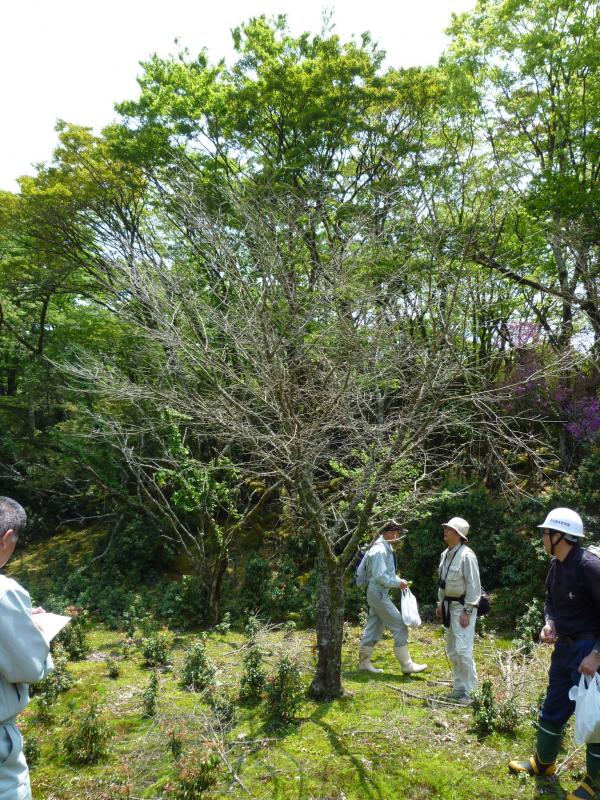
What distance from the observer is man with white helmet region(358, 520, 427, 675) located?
6.44m

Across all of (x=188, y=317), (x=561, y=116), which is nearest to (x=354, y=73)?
(x=561, y=116)

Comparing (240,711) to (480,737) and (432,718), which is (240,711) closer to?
(432,718)

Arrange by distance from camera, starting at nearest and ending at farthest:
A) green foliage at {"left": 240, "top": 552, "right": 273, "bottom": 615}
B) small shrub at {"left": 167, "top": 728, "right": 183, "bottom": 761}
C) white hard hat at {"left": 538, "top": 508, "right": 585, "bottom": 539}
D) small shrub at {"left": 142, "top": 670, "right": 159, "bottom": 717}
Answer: white hard hat at {"left": 538, "top": 508, "right": 585, "bottom": 539} → small shrub at {"left": 167, "top": 728, "right": 183, "bottom": 761} → small shrub at {"left": 142, "top": 670, "right": 159, "bottom": 717} → green foliage at {"left": 240, "top": 552, "right": 273, "bottom": 615}

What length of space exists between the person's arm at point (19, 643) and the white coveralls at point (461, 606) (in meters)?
4.17

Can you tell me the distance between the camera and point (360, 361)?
590cm

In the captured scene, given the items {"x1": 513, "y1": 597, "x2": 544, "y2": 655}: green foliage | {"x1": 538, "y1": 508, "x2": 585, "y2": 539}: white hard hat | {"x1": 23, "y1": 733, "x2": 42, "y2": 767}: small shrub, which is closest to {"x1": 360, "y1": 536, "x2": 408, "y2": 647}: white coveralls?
{"x1": 513, "y1": 597, "x2": 544, "y2": 655}: green foliage

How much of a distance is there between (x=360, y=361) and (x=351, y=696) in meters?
3.39

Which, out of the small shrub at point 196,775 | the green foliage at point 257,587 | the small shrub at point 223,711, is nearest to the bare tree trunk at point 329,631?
the small shrub at point 223,711

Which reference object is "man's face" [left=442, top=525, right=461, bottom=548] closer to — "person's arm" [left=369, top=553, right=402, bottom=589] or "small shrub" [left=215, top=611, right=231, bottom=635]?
"person's arm" [left=369, top=553, right=402, bottom=589]

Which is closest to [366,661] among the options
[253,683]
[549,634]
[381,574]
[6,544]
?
[381,574]

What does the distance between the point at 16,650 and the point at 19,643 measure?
0.03 meters

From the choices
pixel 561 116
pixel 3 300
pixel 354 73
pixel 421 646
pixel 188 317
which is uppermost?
pixel 354 73

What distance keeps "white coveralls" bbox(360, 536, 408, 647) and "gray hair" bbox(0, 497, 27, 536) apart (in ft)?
15.3

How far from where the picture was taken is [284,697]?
5.16 metres
